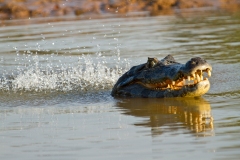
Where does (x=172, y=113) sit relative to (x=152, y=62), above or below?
below

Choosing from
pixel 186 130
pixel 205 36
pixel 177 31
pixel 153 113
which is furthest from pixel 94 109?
pixel 177 31

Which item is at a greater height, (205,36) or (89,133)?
(205,36)

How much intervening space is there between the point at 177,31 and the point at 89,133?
10.4 metres

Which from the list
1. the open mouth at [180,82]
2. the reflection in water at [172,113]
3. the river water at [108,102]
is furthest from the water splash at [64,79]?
the reflection in water at [172,113]

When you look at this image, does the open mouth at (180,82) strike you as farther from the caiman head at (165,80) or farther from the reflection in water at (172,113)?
the reflection in water at (172,113)

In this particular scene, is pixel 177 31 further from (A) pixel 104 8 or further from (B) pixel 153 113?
(B) pixel 153 113

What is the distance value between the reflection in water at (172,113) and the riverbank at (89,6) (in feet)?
49.6

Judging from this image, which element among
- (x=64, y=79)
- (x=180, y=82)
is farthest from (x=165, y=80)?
(x=64, y=79)

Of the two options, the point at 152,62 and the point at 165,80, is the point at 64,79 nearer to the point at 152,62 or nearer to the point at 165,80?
the point at 152,62

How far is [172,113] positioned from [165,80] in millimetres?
904

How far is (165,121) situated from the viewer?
23.6 ft

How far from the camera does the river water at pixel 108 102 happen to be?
6.02m

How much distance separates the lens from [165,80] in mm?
8484

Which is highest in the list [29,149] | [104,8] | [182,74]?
[104,8]
